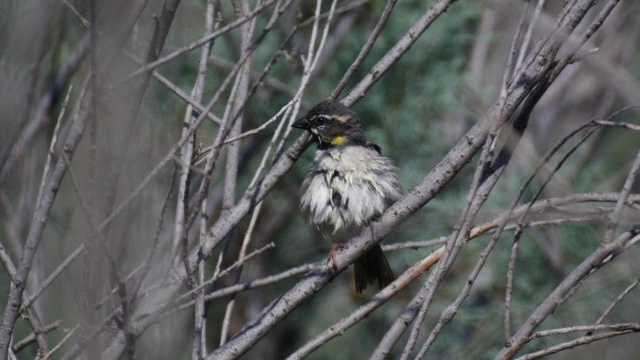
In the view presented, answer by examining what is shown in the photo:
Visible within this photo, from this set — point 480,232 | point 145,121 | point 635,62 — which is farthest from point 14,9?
point 635,62

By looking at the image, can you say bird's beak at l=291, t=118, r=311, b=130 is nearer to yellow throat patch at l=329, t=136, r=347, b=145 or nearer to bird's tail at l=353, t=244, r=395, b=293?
yellow throat patch at l=329, t=136, r=347, b=145

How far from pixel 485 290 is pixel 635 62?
3.30 meters

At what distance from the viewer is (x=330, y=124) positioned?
4.70 m

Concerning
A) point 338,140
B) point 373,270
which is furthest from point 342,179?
point 373,270

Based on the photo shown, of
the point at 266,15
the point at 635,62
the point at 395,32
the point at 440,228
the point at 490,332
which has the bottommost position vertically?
the point at 490,332

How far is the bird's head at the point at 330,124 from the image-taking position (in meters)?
4.60

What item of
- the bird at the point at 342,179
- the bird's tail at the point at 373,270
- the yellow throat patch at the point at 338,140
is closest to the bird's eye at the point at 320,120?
the bird at the point at 342,179

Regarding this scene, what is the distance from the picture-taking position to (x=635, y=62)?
8734mm

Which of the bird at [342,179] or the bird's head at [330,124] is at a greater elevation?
the bird's head at [330,124]

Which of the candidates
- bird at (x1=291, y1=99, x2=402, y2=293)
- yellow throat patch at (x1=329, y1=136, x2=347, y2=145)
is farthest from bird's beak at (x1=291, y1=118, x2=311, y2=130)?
yellow throat patch at (x1=329, y1=136, x2=347, y2=145)

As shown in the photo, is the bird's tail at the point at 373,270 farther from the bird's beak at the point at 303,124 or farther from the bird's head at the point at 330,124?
the bird's beak at the point at 303,124

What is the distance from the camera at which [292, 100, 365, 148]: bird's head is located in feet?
15.1

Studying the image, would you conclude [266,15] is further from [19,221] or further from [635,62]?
[635,62]

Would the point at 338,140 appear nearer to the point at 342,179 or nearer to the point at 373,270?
the point at 342,179
